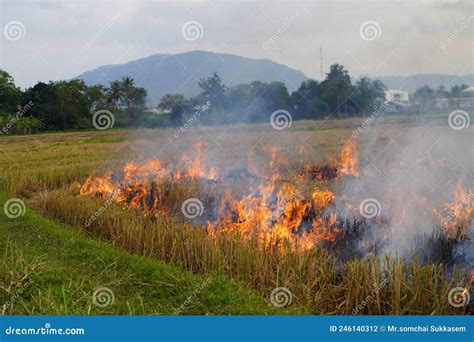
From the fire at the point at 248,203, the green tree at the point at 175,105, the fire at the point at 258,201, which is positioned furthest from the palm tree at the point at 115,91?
the fire at the point at 248,203

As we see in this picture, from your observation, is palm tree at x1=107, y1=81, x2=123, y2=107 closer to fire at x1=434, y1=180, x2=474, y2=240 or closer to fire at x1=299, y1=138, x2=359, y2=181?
fire at x1=299, y1=138, x2=359, y2=181

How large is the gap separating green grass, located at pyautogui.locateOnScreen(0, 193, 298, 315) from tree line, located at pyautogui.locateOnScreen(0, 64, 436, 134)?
547 inches

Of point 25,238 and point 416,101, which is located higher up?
point 416,101

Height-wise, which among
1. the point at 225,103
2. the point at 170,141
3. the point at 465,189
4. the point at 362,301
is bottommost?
the point at 362,301

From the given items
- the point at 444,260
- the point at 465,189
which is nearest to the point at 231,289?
the point at 444,260

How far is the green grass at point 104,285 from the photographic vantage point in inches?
266

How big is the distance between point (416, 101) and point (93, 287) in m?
33.8

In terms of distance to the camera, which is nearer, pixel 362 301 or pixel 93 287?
pixel 362 301

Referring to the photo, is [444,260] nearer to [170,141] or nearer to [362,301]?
[362,301]

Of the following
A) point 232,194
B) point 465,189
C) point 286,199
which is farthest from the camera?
point 232,194

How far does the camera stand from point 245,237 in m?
8.90

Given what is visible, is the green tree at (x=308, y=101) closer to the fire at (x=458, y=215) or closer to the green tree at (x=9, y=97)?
the fire at (x=458, y=215)

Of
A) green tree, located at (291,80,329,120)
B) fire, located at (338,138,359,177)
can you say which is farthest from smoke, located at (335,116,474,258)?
green tree, located at (291,80,329,120)

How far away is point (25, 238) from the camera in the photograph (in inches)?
424
